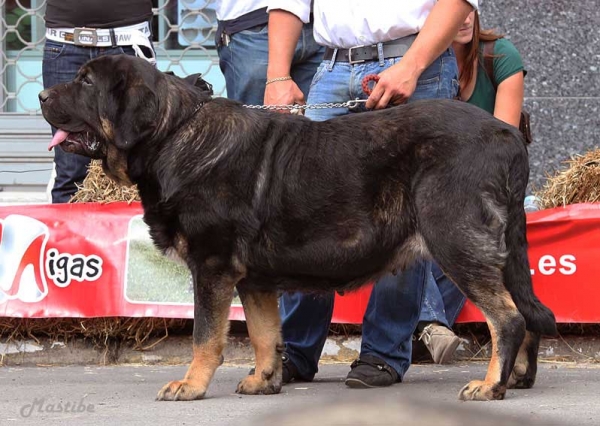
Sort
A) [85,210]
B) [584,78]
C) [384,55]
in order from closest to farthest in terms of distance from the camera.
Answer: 1. [384,55]
2. [85,210]
3. [584,78]

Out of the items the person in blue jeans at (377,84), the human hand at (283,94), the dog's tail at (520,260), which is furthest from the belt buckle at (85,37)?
the dog's tail at (520,260)

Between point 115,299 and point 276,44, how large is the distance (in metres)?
1.67

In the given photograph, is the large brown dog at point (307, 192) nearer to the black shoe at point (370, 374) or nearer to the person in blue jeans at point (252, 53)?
the black shoe at point (370, 374)

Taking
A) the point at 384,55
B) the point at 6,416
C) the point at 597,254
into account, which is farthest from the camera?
the point at 597,254

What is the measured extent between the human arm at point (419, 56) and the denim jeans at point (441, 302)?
1.26 meters

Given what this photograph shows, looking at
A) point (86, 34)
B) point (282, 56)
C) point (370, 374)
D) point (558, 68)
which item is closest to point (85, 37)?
point (86, 34)

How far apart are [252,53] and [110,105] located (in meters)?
1.67

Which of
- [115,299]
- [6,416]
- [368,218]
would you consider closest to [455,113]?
[368,218]

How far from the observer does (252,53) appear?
5426 mm

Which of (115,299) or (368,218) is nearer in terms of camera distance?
(368,218)

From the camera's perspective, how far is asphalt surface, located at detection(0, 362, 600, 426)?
355 centimetres

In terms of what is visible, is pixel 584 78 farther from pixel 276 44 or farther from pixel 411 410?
pixel 411 410

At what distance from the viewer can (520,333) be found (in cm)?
372

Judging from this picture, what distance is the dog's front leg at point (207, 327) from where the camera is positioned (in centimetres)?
380
